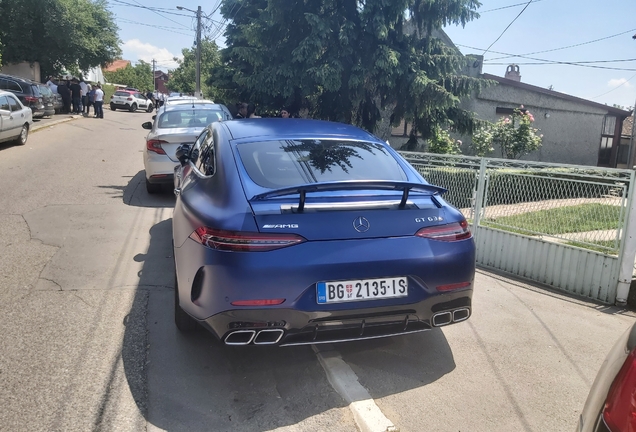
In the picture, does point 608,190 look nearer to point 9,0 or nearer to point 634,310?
point 634,310

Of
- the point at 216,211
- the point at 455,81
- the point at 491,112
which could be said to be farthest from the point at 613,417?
the point at 491,112

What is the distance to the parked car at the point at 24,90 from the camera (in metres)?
20.5

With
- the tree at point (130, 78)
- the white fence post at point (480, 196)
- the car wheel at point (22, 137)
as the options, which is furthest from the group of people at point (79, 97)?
the tree at point (130, 78)

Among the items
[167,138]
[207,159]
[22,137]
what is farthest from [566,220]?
[22,137]

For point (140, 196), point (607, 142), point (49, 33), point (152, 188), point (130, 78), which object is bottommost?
point (140, 196)

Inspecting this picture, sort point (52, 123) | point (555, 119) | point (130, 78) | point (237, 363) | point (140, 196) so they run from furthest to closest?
point (130, 78) < point (555, 119) < point (52, 123) < point (140, 196) < point (237, 363)

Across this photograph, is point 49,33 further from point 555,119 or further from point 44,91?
point 555,119

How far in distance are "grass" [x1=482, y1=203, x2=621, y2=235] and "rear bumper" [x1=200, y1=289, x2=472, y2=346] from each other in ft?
8.79

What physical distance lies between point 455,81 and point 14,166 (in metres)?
9.89

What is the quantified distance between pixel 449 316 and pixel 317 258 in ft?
3.38

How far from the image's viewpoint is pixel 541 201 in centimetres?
593

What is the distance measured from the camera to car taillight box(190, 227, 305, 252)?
10.5 ft

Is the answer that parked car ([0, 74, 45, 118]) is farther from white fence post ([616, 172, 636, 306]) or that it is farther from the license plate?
white fence post ([616, 172, 636, 306])

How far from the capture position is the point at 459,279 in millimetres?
3596
